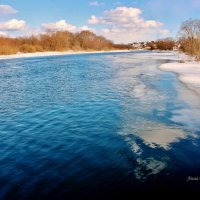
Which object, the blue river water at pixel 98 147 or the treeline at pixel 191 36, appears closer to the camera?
the blue river water at pixel 98 147

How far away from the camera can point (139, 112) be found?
14.2 meters

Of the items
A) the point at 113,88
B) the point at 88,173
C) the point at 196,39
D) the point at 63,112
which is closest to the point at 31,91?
the point at 113,88

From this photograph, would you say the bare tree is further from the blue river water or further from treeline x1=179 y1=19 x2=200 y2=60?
the blue river water

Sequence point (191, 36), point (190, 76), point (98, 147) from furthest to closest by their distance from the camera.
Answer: point (191, 36) < point (190, 76) < point (98, 147)

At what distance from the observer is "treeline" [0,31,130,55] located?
10264 centimetres

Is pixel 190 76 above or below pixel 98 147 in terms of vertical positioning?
below

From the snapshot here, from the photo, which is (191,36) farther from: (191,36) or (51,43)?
(51,43)

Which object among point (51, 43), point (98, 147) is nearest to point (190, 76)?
point (98, 147)

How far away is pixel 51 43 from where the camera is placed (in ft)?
415

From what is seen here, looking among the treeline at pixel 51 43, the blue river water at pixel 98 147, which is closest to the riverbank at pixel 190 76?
the blue river water at pixel 98 147

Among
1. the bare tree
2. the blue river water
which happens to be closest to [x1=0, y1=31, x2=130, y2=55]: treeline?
the bare tree

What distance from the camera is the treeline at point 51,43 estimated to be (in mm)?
102644

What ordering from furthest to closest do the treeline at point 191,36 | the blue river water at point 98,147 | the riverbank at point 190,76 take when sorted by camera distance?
the treeline at point 191,36, the riverbank at point 190,76, the blue river water at point 98,147

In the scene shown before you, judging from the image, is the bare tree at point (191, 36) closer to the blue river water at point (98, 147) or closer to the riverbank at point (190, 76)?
the riverbank at point (190, 76)
